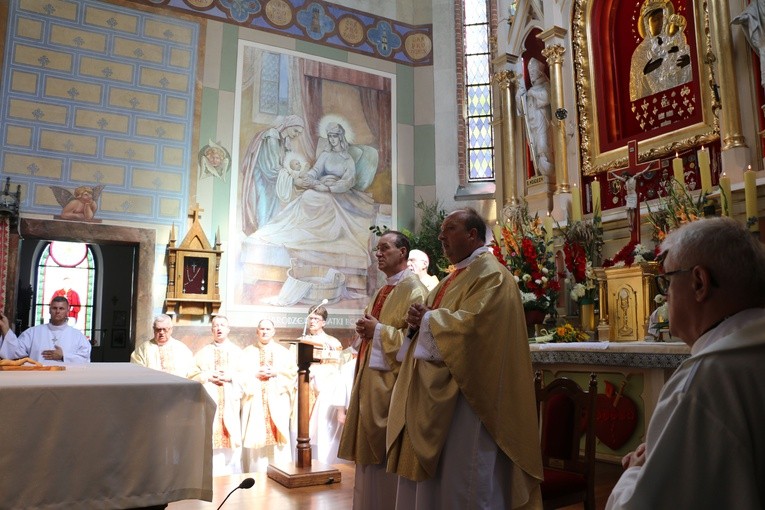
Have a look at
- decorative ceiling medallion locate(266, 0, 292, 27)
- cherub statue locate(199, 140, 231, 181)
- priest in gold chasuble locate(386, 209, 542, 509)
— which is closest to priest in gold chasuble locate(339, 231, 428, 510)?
priest in gold chasuble locate(386, 209, 542, 509)

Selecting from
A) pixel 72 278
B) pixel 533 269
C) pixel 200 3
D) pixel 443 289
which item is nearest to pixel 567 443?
pixel 443 289

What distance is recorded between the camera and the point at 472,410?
2.91 meters

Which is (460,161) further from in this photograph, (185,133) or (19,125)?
(19,125)

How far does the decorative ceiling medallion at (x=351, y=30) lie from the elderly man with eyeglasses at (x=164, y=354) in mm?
5645

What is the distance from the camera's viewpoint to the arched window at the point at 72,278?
12.2 meters

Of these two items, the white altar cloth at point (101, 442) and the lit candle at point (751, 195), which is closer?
the white altar cloth at point (101, 442)

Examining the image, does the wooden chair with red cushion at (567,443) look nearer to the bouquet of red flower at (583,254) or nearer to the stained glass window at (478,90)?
the bouquet of red flower at (583,254)

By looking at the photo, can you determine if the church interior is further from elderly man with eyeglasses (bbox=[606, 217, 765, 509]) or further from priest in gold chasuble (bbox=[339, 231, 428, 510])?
elderly man with eyeglasses (bbox=[606, 217, 765, 509])

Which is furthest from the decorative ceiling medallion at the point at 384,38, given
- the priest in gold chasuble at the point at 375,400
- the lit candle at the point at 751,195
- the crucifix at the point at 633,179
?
the priest in gold chasuble at the point at 375,400

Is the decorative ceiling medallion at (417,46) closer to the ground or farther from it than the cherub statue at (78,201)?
farther from it

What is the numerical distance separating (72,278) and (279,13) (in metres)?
6.38

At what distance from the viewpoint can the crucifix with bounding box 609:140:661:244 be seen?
19.4ft

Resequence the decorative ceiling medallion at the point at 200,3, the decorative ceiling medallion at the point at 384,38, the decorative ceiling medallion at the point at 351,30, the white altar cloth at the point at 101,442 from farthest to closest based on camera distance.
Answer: the decorative ceiling medallion at the point at 384,38, the decorative ceiling medallion at the point at 351,30, the decorative ceiling medallion at the point at 200,3, the white altar cloth at the point at 101,442

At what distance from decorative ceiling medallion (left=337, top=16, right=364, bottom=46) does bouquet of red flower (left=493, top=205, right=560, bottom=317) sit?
5771 mm
